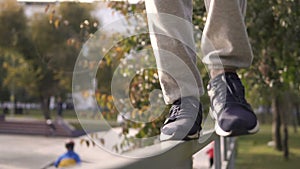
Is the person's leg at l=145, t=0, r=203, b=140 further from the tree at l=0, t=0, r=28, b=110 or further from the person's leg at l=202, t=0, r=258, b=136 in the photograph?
the tree at l=0, t=0, r=28, b=110

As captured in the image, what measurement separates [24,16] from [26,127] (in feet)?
15.4

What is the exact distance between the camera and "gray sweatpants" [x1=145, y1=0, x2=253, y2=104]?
0.86m

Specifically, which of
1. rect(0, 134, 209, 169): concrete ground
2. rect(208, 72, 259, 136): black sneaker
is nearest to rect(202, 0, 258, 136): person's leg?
rect(208, 72, 259, 136): black sneaker

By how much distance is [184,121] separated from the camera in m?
0.88

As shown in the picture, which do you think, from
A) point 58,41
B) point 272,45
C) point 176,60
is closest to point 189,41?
point 176,60

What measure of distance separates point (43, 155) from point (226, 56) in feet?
30.8

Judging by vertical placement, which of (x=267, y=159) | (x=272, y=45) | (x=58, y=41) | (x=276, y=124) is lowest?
(x=267, y=159)

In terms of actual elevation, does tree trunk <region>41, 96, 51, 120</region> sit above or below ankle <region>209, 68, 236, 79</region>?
below

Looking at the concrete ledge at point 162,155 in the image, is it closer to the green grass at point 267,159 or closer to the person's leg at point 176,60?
the person's leg at point 176,60

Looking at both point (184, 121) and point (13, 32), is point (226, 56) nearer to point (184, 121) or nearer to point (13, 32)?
point (184, 121)

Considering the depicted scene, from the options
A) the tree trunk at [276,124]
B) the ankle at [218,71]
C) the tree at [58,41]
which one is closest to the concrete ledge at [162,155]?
the ankle at [218,71]

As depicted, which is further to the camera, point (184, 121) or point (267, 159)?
point (267, 159)

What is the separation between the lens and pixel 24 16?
44.6 feet

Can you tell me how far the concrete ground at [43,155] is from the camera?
0.55 m
